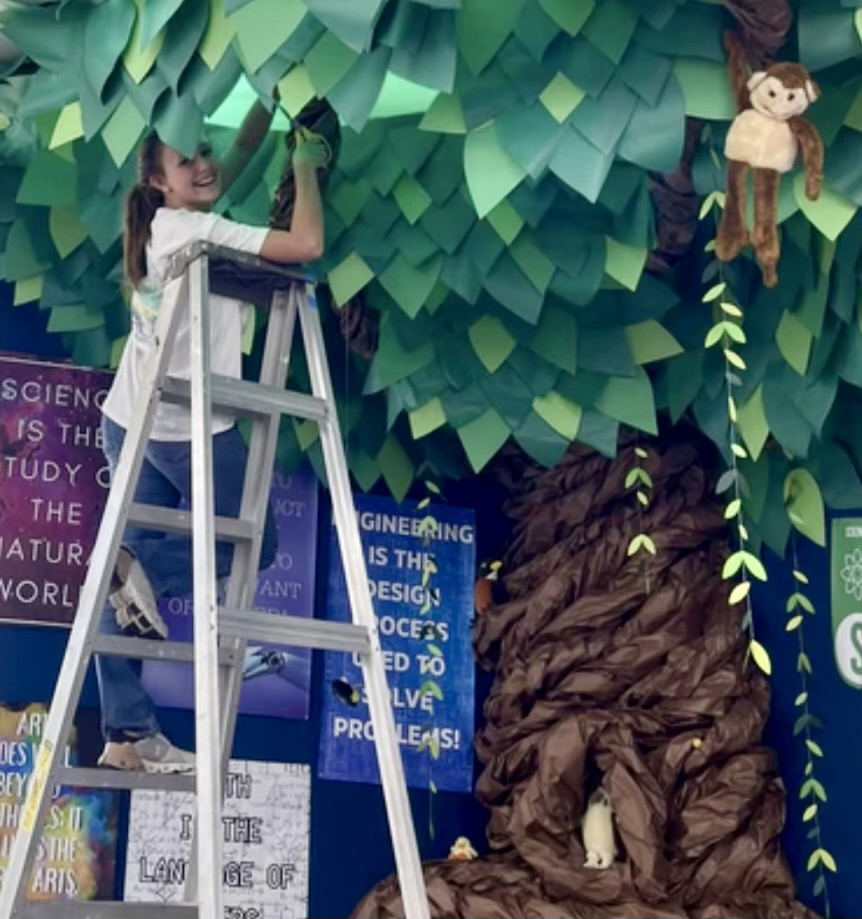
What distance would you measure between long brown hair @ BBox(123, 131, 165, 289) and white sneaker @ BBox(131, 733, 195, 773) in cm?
95

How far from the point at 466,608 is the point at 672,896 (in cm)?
103

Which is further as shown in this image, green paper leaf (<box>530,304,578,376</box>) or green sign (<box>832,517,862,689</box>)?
green sign (<box>832,517,862,689</box>)

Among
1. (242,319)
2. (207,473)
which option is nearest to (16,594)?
(242,319)

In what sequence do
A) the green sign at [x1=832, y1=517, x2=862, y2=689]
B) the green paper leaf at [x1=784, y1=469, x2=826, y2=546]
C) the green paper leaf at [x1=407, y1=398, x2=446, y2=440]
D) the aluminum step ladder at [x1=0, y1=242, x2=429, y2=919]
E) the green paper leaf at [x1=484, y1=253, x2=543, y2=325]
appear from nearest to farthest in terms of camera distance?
the aluminum step ladder at [x1=0, y1=242, x2=429, y2=919], the green paper leaf at [x1=484, y1=253, x2=543, y2=325], the green paper leaf at [x1=407, y1=398, x2=446, y2=440], the green paper leaf at [x1=784, y1=469, x2=826, y2=546], the green sign at [x1=832, y1=517, x2=862, y2=689]

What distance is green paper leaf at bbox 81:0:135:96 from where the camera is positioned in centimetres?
351

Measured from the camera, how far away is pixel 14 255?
4.37 metres

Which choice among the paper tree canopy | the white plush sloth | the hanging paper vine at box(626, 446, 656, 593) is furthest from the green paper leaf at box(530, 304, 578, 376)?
the white plush sloth

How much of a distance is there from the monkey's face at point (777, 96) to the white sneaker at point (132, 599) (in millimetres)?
1479

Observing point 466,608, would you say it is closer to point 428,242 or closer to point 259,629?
point 428,242

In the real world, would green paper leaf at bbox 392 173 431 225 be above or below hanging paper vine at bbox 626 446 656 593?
above

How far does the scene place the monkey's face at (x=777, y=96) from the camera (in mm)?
3381

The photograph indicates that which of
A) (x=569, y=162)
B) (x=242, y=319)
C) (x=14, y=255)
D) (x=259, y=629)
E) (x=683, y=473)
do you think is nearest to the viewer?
(x=259, y=629)

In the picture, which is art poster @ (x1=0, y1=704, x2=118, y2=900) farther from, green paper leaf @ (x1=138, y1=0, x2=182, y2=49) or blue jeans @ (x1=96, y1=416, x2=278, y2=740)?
green paper leaf @ (x1=138, y1=0, x2=182, y2=49)

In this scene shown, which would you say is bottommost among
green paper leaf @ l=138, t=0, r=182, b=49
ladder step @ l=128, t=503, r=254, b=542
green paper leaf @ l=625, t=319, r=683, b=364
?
→ ladder step @ l=128, t=503, r=254, b=542
